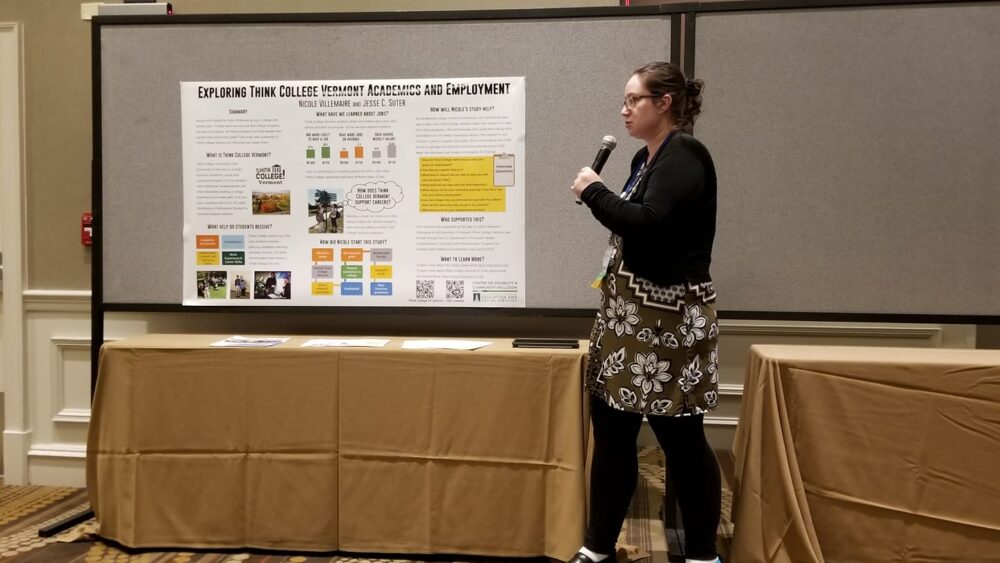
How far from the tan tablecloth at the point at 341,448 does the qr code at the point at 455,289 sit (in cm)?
25

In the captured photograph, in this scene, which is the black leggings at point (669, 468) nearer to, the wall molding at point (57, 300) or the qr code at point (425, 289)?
the qr code at point (425, 289)

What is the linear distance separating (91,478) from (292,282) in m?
0.86

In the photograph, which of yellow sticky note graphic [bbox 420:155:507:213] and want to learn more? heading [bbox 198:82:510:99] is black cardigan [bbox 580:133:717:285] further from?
want to learn more? heading [bbox 198:82:510:99]

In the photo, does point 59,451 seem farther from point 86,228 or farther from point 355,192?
point 355,192

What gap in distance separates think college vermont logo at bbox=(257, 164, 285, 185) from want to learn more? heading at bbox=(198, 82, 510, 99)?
9.4 inches

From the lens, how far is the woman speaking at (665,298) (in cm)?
162

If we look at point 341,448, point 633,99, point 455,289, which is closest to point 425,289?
point 455,289

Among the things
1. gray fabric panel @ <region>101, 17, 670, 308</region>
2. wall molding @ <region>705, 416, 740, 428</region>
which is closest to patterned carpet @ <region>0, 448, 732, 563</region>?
wall molding @ <region>705, 416, 740, 428</region>

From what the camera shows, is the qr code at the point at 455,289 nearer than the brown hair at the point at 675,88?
No

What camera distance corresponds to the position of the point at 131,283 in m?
2.34

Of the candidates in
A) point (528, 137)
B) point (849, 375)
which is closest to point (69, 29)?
point (528, 137)

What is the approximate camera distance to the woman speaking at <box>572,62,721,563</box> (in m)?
1.62

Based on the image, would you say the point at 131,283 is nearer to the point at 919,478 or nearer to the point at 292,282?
the point at 292,282

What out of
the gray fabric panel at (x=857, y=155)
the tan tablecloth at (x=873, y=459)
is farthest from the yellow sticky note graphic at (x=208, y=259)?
the tan tablecloth at (x=873, y=459)
